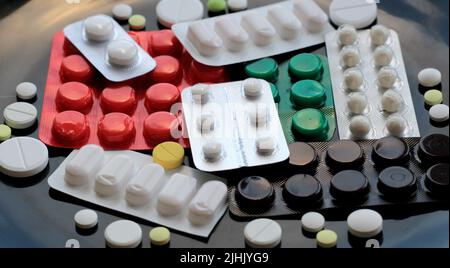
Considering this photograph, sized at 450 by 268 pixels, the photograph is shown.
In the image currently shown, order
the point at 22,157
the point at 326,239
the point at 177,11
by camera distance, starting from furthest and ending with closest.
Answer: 1. the point at 177,11
2. the point at 22,157
3. the point at 326,239

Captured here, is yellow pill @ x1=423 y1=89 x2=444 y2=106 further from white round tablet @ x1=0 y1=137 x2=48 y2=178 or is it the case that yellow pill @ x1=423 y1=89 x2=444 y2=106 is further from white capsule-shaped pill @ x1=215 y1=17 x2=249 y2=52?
white round tablet @ x1=0 y1=137 x2=48 y2=178

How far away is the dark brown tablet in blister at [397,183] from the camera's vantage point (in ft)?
3.92

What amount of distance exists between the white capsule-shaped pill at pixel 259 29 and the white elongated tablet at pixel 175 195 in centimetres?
27

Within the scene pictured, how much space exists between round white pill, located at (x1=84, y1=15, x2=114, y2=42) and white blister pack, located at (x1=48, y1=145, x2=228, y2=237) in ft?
0.67

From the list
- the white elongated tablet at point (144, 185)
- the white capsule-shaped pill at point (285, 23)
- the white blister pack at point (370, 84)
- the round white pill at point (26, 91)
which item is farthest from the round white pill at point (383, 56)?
the round white pill at point (26, 91)

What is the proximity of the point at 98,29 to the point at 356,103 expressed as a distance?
0.35 m

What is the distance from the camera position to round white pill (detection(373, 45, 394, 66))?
4.50ft

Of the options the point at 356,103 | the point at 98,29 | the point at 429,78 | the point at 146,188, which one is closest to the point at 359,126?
the point at 356,103

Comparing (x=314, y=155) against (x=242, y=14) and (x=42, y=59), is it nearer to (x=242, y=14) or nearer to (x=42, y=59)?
(x=242, y=14)

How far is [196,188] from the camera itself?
4.02 ft

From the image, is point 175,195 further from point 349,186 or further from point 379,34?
point 379,34

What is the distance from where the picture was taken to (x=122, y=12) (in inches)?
58.6
